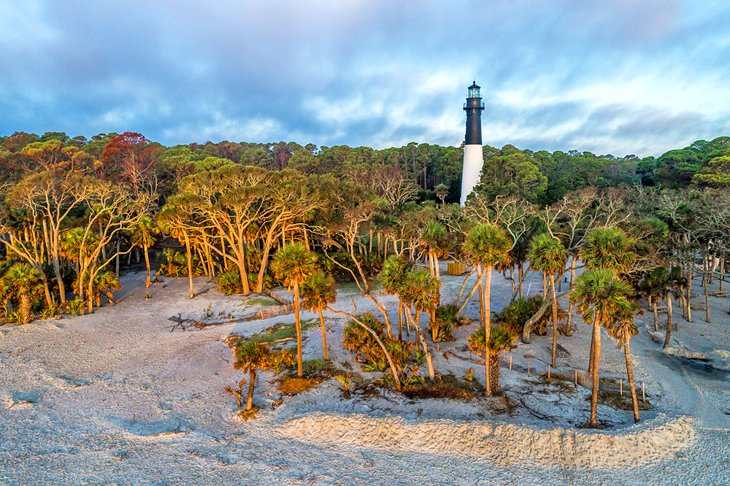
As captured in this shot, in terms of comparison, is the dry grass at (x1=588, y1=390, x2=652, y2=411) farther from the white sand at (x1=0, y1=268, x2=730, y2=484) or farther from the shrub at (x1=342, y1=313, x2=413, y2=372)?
the shrub at (x1=342, y1=313, x2=413, y2=372)

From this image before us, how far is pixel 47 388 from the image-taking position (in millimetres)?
17312

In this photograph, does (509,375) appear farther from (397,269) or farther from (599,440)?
(397,269)

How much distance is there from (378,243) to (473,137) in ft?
92.4

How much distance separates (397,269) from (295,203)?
54.3 ft

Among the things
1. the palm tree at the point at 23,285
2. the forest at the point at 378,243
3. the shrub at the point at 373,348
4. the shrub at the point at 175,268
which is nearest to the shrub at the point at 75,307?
the forest at the point at 378,243

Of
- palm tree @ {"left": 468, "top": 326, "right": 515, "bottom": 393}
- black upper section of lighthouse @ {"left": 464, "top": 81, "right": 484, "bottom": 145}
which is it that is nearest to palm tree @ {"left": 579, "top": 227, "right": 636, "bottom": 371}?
palm tree @ {"left": 468, "top": 326, "right": 515, "bottom": 393}

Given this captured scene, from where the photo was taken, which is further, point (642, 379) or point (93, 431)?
point (642, 379)

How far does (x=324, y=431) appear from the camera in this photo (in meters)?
14.4

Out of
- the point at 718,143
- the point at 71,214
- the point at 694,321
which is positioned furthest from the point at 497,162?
the point at 71,214

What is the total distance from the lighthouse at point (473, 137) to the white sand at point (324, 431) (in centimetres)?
3952

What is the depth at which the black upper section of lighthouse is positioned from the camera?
5678 centimetres

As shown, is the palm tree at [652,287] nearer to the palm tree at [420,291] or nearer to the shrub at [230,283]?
the palm tree at [420,291]

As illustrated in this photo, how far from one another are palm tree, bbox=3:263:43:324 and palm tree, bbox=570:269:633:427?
30052mm

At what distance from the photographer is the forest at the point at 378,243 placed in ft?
56.8
